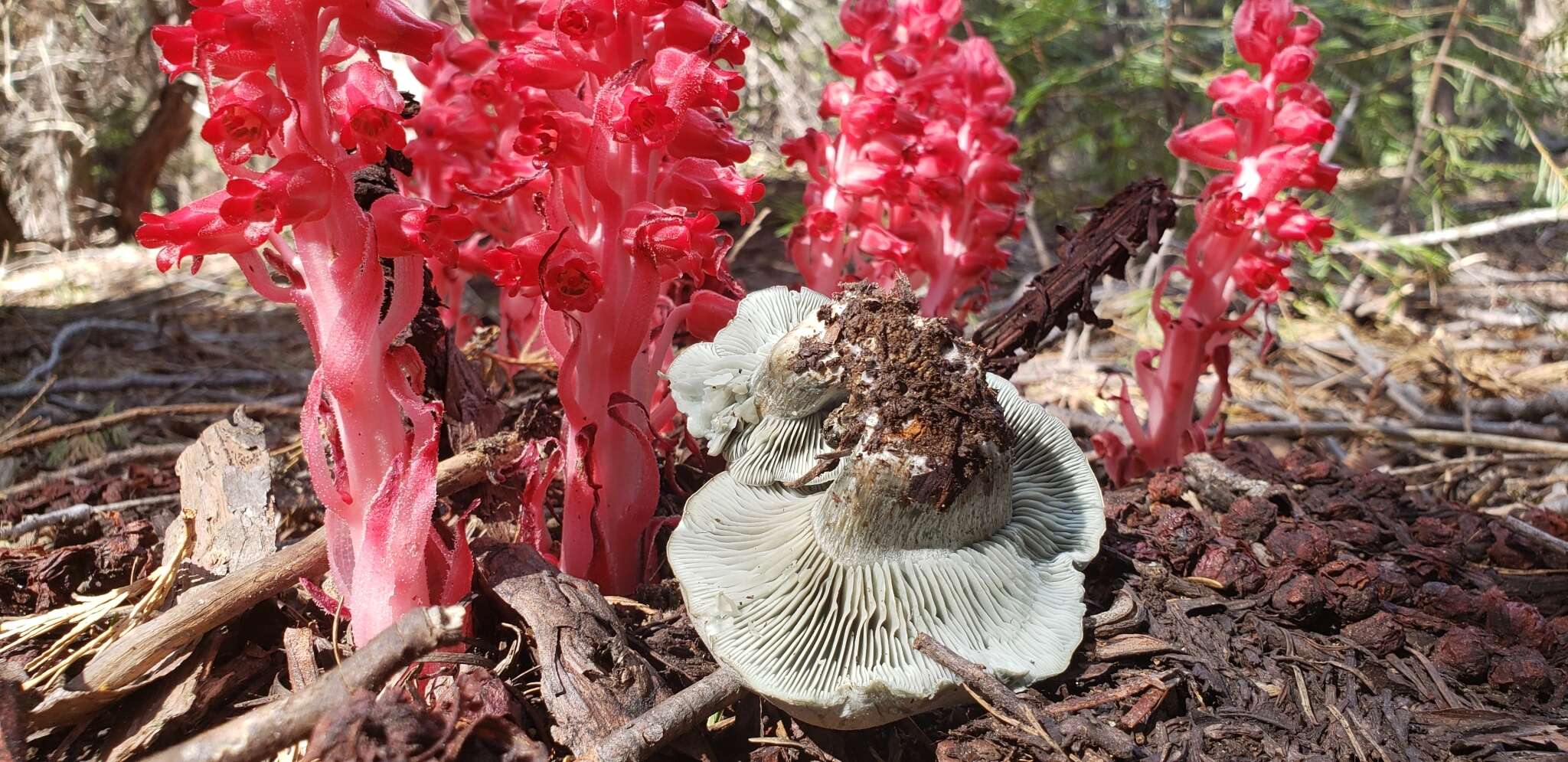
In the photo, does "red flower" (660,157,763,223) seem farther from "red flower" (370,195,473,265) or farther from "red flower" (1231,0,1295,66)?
"red flower" (1231,0,1295,66)

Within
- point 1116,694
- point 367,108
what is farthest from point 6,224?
point 1116,694

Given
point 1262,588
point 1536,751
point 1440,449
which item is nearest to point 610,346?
point 1262,588

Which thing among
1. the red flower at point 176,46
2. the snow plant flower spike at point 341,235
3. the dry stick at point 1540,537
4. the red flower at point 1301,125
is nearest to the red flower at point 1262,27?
the red flower at point 1301,125

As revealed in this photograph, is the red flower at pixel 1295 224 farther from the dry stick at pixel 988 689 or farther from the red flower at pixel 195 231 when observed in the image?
the red flower at pixel 195 231

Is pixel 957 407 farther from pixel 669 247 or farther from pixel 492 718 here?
pixel 492 718

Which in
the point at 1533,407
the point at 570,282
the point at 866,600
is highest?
the point at 570,282

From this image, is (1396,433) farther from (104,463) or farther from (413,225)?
(104,463)
